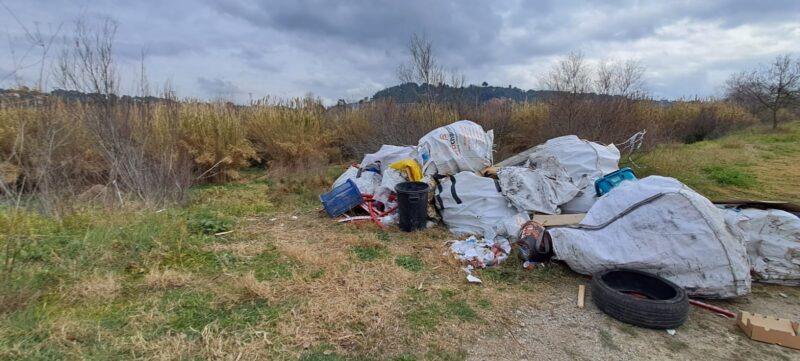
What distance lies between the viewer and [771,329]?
2363mm

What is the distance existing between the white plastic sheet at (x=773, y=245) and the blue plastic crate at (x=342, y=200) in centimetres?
384

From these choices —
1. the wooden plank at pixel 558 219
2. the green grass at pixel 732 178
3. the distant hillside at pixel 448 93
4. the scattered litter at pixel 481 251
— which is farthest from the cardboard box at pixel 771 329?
the distant hillside at pixel 448 93

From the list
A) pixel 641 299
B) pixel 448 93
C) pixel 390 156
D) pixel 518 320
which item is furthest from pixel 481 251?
pixel 448 93

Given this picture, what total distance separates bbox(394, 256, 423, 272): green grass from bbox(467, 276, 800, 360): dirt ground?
1.01 metres

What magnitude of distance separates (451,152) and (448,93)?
15.9 ft

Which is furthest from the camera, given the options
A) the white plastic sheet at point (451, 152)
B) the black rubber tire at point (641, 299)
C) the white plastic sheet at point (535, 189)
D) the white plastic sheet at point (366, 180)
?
the white plastic sheet at point (366, 180)

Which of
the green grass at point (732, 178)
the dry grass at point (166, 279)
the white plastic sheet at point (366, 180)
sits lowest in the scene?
the dry grass at point (166, 279)

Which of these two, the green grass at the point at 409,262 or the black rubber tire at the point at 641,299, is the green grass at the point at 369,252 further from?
the black rubber tire at the point at 641,299

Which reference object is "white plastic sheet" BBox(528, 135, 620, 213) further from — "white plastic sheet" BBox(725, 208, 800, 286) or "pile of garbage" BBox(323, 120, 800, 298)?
"white plastic sheet" BBox(725, 208, 800, 286)

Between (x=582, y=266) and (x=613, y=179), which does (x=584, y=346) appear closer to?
(x=582, y=266)

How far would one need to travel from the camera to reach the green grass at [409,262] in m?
Answer: 3.42

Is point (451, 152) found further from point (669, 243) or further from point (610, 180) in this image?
point (669, 243)

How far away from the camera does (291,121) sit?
10391 mm

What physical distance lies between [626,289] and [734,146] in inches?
481
